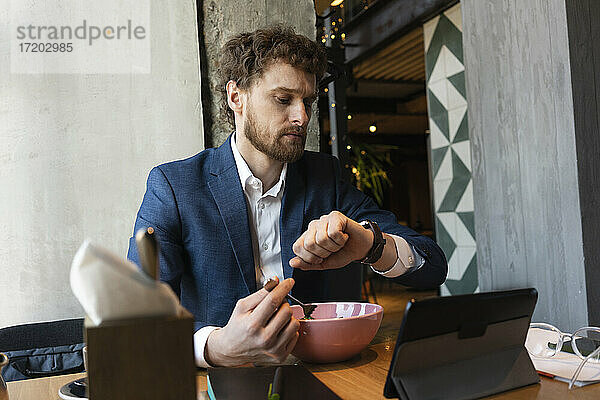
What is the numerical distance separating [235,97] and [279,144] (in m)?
0.28

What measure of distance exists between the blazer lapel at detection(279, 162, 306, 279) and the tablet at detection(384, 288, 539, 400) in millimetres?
766

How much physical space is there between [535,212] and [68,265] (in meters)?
1.67

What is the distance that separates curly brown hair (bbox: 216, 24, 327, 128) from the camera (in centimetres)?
166

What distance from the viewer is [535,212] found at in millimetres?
2051

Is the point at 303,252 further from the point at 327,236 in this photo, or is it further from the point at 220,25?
the point at 220,25

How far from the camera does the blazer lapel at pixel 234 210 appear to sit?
1483 mm

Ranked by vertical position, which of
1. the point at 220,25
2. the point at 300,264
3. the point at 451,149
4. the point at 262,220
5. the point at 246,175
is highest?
the point at 220,25

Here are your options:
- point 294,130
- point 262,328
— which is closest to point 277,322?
point 262,328

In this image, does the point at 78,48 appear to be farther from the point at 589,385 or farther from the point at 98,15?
the point at 589,385

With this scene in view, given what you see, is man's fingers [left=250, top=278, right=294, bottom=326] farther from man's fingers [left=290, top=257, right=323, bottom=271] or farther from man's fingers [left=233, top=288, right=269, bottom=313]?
man's fingers [left=290, top=257, right=323, bottom=271]

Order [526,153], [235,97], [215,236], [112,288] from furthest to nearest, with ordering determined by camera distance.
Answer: [526,153] → [235,97] → [215,236] → [112,288]

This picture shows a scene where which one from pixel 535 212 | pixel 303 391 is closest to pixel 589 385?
pixel 303 391

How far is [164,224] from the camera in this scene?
1463mm

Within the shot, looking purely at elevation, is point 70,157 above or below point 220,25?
below
